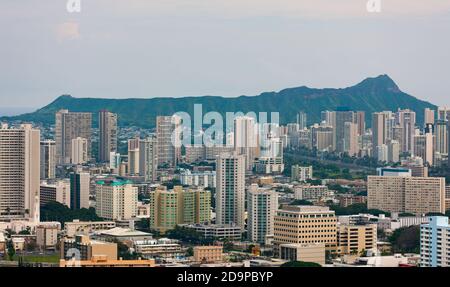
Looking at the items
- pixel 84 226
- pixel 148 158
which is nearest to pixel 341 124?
pixel 148 158

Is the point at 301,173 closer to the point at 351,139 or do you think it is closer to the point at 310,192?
the point at 310,192

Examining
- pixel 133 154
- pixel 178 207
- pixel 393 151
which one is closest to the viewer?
pixel 178 207

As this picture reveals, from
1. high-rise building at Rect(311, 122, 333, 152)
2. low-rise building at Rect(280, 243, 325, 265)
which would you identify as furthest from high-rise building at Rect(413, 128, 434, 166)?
low-rise building at Rect(280, 243, 325, 265)

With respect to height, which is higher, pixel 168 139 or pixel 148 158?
pixel 168 139

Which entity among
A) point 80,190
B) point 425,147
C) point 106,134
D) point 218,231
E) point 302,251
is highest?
point 106,134

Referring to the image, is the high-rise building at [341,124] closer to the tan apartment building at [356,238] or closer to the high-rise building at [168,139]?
the tan apartment building at [356,238]
